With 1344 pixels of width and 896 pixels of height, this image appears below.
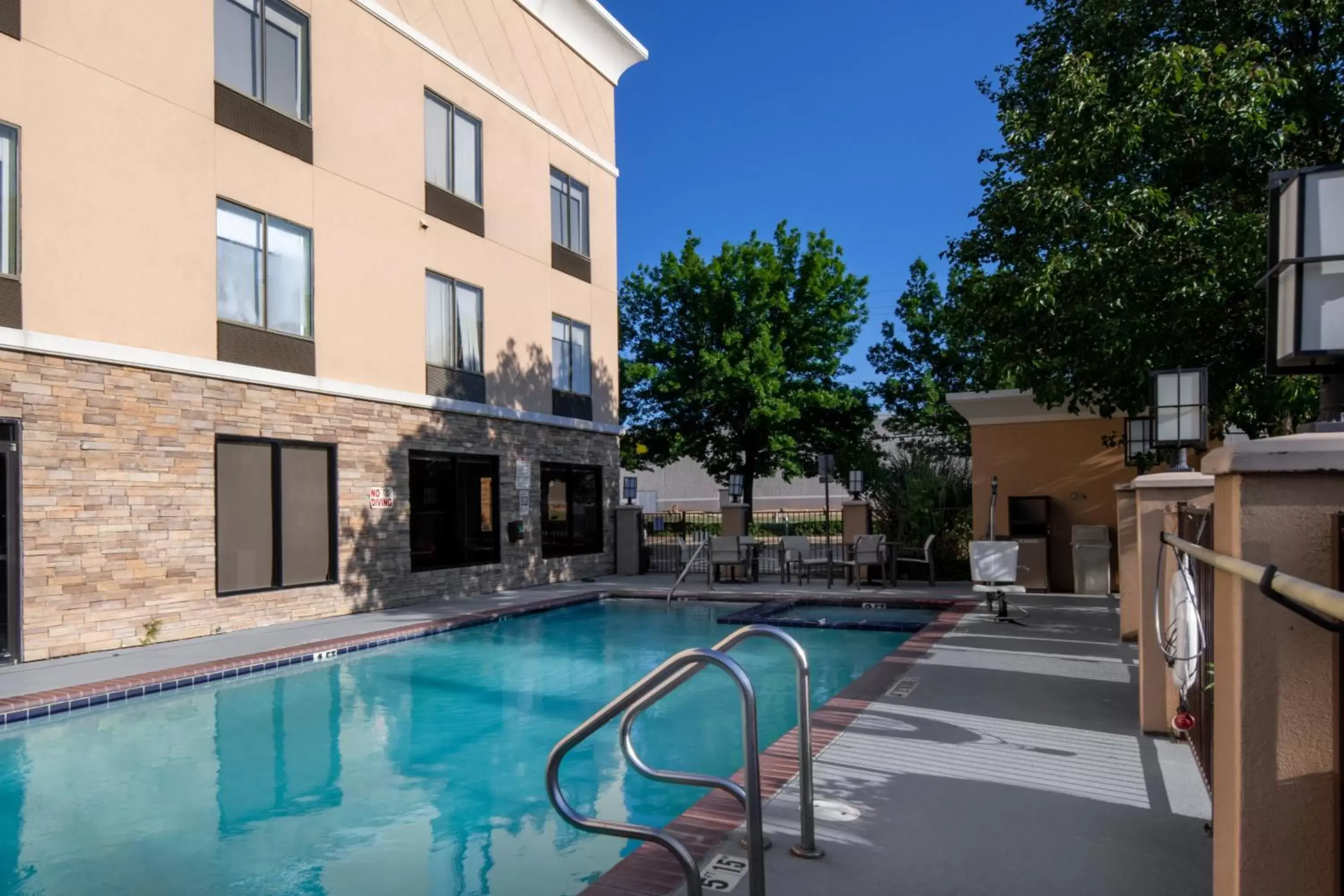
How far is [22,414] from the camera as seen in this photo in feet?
27.6

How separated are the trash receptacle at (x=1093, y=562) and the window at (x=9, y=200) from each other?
42.0ft

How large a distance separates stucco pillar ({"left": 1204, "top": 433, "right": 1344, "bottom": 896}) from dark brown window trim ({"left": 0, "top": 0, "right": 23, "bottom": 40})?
10271 mm

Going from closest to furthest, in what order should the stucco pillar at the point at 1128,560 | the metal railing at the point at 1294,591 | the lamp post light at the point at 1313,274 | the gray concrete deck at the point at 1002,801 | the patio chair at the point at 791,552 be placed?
the metal railing at the point at 1294,591, the lamp post light at the point at 1313,274, the gray concrete deck at the point at 1002,801, the stucco pillar at the point at 1128,560, the patio chair at the point at 791,552

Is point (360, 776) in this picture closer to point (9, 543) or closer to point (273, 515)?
point (9, 543)

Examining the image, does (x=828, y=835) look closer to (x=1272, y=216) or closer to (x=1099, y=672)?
(x=1272, y=216)

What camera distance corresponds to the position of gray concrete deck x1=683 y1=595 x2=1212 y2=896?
3.27 meters

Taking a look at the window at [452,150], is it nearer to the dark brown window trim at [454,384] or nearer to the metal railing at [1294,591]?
the dark brown window trim at [454,384]

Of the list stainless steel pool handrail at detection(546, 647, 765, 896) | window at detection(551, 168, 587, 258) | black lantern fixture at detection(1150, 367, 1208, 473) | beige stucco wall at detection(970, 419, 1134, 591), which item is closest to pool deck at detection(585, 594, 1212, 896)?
stainless steel pool handrail at detection(546, 647, 765, 896)

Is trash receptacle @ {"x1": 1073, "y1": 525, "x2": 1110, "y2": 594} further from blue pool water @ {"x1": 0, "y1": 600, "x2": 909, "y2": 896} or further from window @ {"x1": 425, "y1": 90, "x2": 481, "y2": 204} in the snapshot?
window @ {"x1": 425, "y1": 90, "x2": 481, "y2": 204}

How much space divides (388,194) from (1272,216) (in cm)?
1213

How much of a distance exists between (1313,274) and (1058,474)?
1302 cm

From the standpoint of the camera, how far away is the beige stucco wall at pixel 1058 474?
46.0ft

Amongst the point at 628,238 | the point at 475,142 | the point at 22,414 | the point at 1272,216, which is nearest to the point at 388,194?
the point at 475,142

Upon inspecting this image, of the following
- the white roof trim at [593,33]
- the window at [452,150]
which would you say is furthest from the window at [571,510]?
the white roof trim at [593,33]
